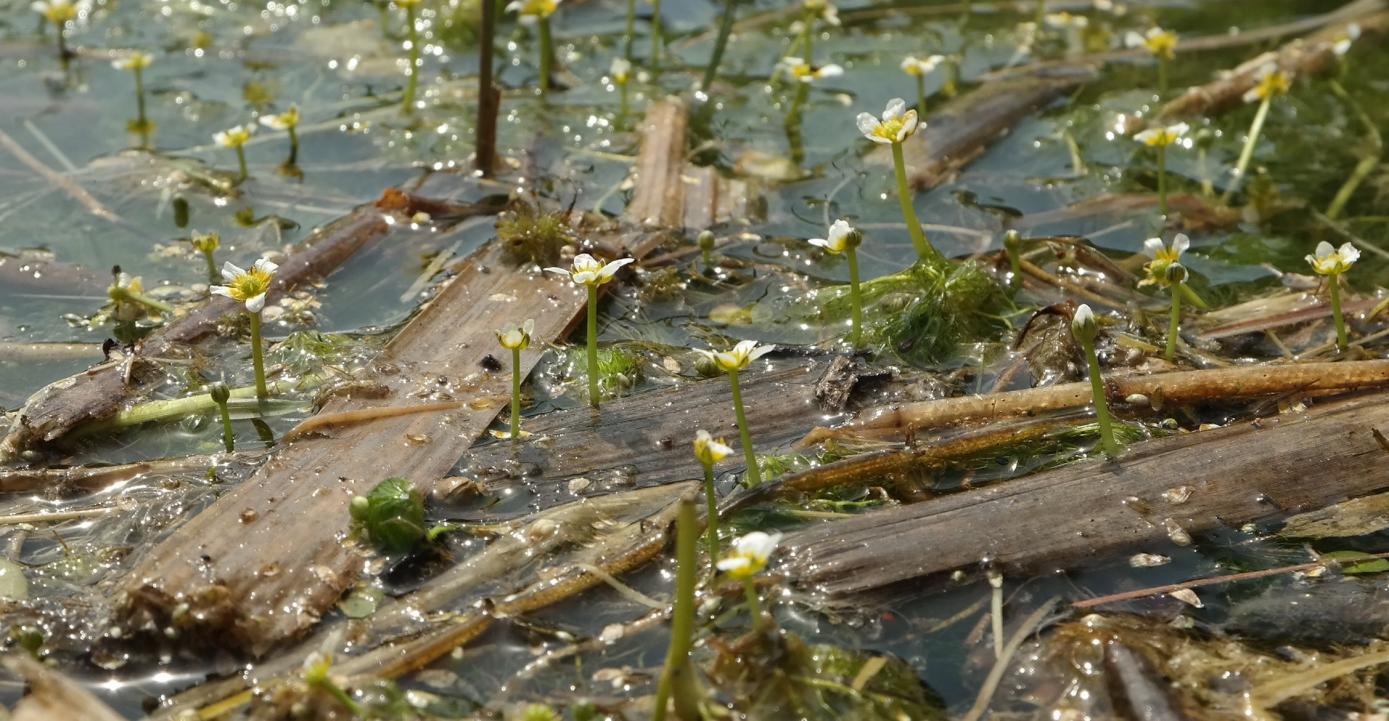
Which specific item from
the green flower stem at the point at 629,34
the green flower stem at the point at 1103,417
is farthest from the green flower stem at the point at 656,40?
the green flower stem at the point at 1103,417

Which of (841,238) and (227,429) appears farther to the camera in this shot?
(841,238)

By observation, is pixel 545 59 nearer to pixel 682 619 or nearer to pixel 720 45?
pixel 720 45

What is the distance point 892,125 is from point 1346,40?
3361 mm

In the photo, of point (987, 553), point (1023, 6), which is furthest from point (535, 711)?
point (1023, 6)

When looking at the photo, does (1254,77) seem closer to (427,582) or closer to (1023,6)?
(1023,6)

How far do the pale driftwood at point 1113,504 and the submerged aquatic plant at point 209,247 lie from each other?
2.42 meters

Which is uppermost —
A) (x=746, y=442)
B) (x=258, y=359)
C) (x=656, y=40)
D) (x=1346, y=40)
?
(x=1346, y=40)

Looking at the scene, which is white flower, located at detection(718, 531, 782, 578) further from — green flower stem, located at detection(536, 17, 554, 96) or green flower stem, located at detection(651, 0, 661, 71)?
green flower stem, located at detection(651, 0, 661, 71)

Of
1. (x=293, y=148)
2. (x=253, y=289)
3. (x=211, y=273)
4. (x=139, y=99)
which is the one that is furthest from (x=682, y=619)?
(x=139, y=99)

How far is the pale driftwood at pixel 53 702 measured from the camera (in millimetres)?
2641

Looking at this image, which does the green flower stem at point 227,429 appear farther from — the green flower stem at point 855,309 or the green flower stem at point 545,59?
the green flower stem at point 545,59

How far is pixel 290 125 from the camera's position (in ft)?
18.4

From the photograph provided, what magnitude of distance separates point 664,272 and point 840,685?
216cm

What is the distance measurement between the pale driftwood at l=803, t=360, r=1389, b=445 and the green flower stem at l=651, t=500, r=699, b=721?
51.5 inches
